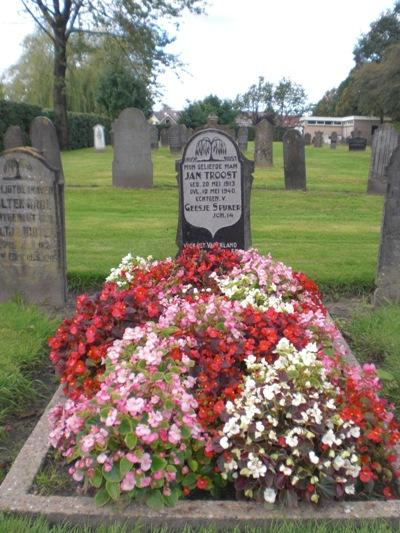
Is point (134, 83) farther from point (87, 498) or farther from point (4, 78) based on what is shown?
point (87, 498)

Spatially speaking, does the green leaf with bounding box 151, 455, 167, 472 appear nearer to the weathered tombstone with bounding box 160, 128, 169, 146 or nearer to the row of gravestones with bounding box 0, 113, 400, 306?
the row of gravestones with bounding box 0, 113, 400, 306

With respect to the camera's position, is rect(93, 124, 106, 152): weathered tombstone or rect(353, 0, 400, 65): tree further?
rect(353, 0, 400, 65): tree

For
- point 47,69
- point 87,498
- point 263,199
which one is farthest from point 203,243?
point 47,69

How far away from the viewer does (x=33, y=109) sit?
103 ft

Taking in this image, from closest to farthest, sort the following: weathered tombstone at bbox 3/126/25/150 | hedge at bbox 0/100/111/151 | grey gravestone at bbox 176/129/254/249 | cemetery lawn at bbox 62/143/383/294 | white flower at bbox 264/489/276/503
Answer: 1. white flower at bbox 264/489/276/503
2. grey gravestone at bbox 176/129/254/249
3. cemetery lawn at bbox 62/143/383/294
4. weathered tombstone at bbox 3/126/25/150
5. hedge at bbox 0/100/111/151

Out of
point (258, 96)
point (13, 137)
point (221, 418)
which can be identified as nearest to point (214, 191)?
point (221, 418)

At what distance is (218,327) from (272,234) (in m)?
6.37

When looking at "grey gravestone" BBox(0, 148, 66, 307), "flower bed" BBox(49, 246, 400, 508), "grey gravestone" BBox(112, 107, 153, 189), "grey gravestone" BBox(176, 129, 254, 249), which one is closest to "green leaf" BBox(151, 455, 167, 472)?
"flower bed" BBox(49, 246, 400, 508)

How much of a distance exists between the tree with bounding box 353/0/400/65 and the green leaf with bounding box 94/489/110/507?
80.5m

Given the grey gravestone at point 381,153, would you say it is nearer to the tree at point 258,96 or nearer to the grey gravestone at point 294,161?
the grey gravestone at point 294,161

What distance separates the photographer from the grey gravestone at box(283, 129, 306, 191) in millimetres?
15656

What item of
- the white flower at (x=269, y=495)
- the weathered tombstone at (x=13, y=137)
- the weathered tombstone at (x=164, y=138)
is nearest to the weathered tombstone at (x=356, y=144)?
the weathered tombstone at (x=164, y=138)

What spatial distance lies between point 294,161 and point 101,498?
46.2 ft

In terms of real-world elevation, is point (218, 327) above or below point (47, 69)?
below
